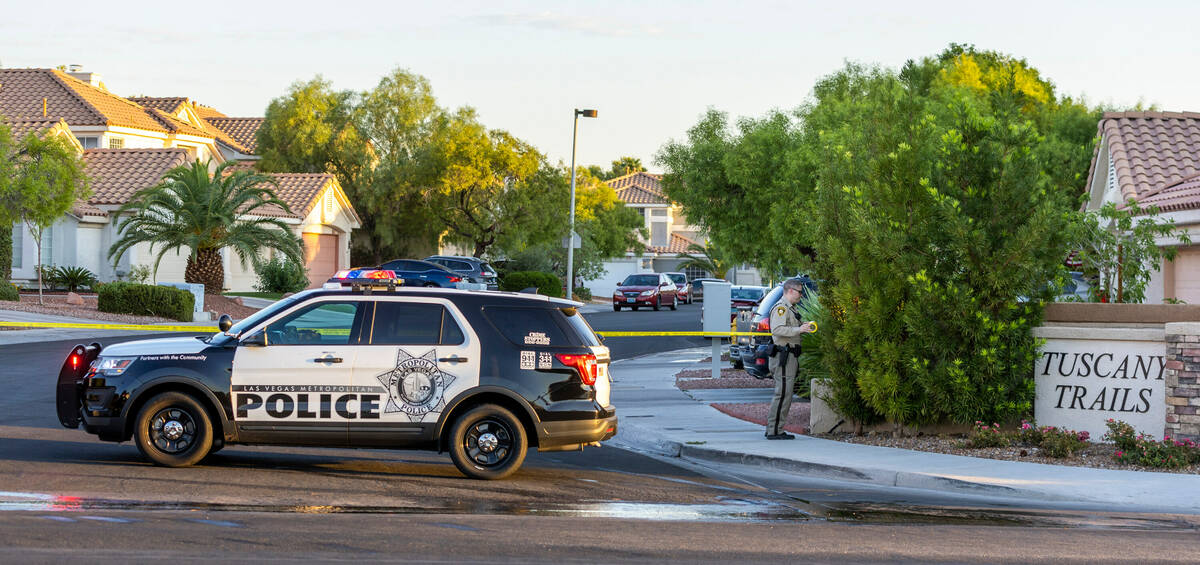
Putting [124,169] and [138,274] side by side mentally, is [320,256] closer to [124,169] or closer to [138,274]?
[124,169]

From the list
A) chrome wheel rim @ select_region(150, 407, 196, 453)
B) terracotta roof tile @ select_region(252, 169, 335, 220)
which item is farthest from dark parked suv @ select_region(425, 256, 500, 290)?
chrome wheel rim @ select_region(150, 407, 196, 453)

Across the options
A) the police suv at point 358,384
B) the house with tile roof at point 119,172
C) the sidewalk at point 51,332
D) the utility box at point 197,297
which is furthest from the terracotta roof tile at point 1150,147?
the house with tile roof at point 119,172

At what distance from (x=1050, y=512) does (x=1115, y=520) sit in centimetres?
51

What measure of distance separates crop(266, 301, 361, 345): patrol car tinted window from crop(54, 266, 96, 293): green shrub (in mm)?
33745

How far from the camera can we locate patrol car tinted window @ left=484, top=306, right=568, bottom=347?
1133 centimetres

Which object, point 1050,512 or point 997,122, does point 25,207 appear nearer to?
point 997,122

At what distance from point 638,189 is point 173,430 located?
291ft

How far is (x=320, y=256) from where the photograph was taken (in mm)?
55812

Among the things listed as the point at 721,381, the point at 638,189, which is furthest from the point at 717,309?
the point at 638,189

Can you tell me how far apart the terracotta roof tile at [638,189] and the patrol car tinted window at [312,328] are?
269 ft

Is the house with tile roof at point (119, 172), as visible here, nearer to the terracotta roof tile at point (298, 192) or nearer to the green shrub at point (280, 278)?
the terracotta roof tile at point (298, 192)

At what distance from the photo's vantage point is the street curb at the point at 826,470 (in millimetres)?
11172

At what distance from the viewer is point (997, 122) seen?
13.8 m

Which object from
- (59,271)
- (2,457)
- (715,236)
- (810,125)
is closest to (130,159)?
(59,271)
